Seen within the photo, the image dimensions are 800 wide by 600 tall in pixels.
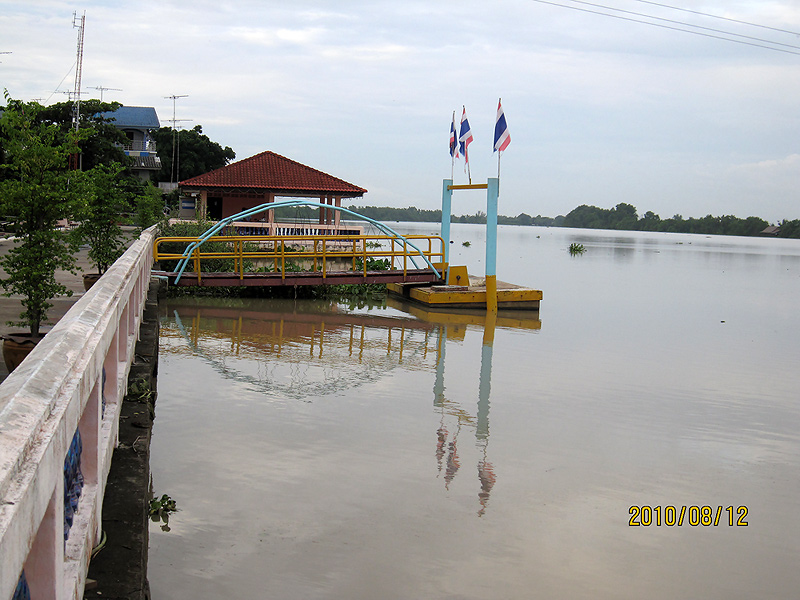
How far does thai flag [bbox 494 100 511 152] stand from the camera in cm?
2008

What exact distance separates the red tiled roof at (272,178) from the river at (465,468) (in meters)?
16.1

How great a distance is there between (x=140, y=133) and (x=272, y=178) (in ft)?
159

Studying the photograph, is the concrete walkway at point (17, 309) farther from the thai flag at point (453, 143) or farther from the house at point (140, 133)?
the house at point (140, 133)

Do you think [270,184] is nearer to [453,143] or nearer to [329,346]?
[453,143]

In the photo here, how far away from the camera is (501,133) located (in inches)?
795

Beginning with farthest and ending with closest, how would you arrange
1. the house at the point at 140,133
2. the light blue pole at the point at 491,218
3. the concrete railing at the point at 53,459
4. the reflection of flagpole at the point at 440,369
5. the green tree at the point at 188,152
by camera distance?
the green tree at the point at 188,152 → the house at the point at 140,133 → the light blue pole at the point at 491,218 → the reflection of flagpole at the point at 440,369 → the concrete railing at the point at 53,459

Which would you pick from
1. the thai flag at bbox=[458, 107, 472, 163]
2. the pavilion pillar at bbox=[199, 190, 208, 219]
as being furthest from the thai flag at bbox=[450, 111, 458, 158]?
the pavilion pillar at bbox=[199, 190, 208, 219]

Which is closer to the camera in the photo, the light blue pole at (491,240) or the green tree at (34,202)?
the green tree at (34,202)

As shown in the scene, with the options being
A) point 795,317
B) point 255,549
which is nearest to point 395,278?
point 795,317

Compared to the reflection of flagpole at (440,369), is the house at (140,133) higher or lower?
higher

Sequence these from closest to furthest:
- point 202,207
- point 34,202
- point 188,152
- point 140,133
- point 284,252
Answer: point 34,202 → point 284,252 → point 202,207 → point 188,152 → point 140,133

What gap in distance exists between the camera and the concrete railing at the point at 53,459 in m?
1.54

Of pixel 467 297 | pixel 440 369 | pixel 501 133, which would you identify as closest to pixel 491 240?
pixel 467 297

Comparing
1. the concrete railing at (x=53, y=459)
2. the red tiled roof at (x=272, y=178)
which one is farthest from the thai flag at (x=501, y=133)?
the concrete railing at (x=53, y=459)
